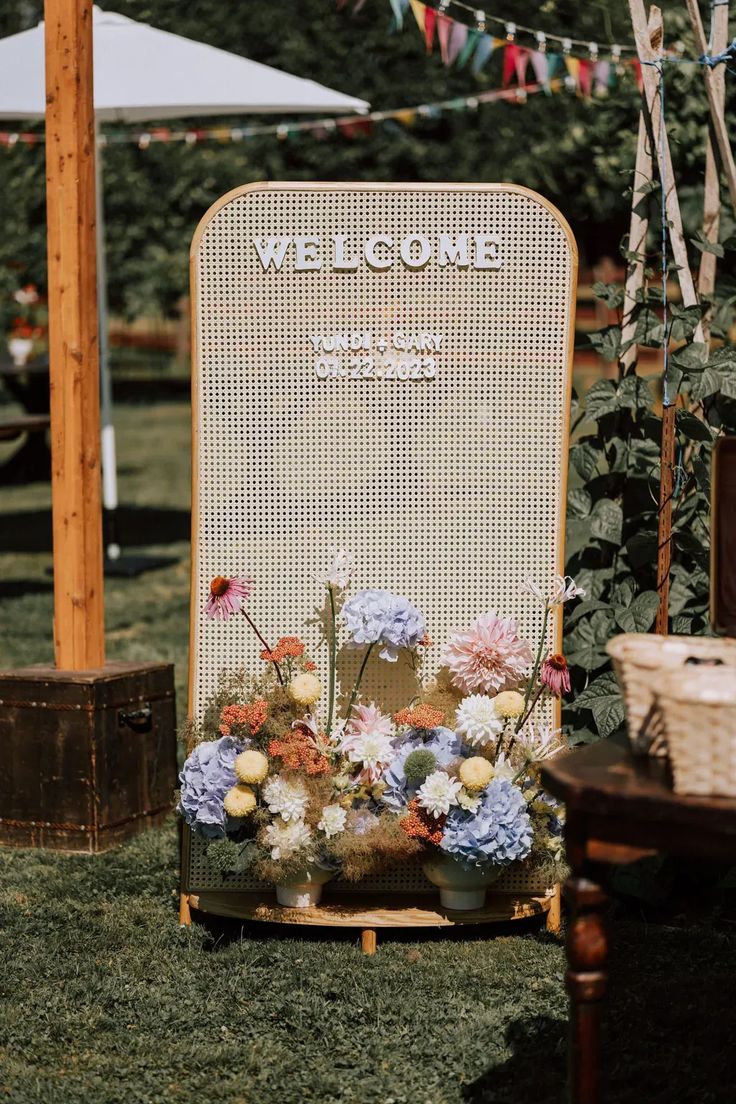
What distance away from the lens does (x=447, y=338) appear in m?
3.50

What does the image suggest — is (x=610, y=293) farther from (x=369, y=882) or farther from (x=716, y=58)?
(x=369, y=882)

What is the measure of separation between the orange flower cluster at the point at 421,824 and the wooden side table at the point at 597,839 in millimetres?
1174

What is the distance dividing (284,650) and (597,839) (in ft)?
4.76

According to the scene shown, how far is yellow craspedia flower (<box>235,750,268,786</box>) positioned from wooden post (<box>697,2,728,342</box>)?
1.58 meters

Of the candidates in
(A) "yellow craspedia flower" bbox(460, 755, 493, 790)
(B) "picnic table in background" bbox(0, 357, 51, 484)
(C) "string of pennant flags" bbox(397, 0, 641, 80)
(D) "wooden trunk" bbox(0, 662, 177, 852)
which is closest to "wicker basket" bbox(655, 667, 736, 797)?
(A) "yellow craspedia flower" bbox(460, 755, 493, 790)

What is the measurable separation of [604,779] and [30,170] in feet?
62.2

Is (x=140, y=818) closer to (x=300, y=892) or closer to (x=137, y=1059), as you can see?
(x=300, y=892)

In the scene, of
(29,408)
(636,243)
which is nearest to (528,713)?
(636,243)

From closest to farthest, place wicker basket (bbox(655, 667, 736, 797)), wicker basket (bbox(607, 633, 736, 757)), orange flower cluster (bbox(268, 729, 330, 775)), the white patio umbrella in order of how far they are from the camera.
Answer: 1. wicker basket (bbox(655, 667, 736, 797))
2. wicker basket (bbox(607, 633, 736, 757))
3. orange flower cluster (bbox(268, 729, 330, 775))
4. the white patio umbrella

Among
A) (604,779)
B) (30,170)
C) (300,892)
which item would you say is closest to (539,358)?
(300,892)

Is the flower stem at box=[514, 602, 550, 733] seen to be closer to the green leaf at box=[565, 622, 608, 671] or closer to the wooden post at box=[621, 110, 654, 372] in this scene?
the green leaf at box=[565, 622, 608, 671]

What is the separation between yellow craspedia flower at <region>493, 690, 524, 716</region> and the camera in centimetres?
339

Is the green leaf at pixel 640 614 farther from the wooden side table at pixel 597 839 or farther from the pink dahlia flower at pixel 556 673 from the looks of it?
the wooden side table at pixel 597 839

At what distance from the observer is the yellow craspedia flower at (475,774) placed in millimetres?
3275
